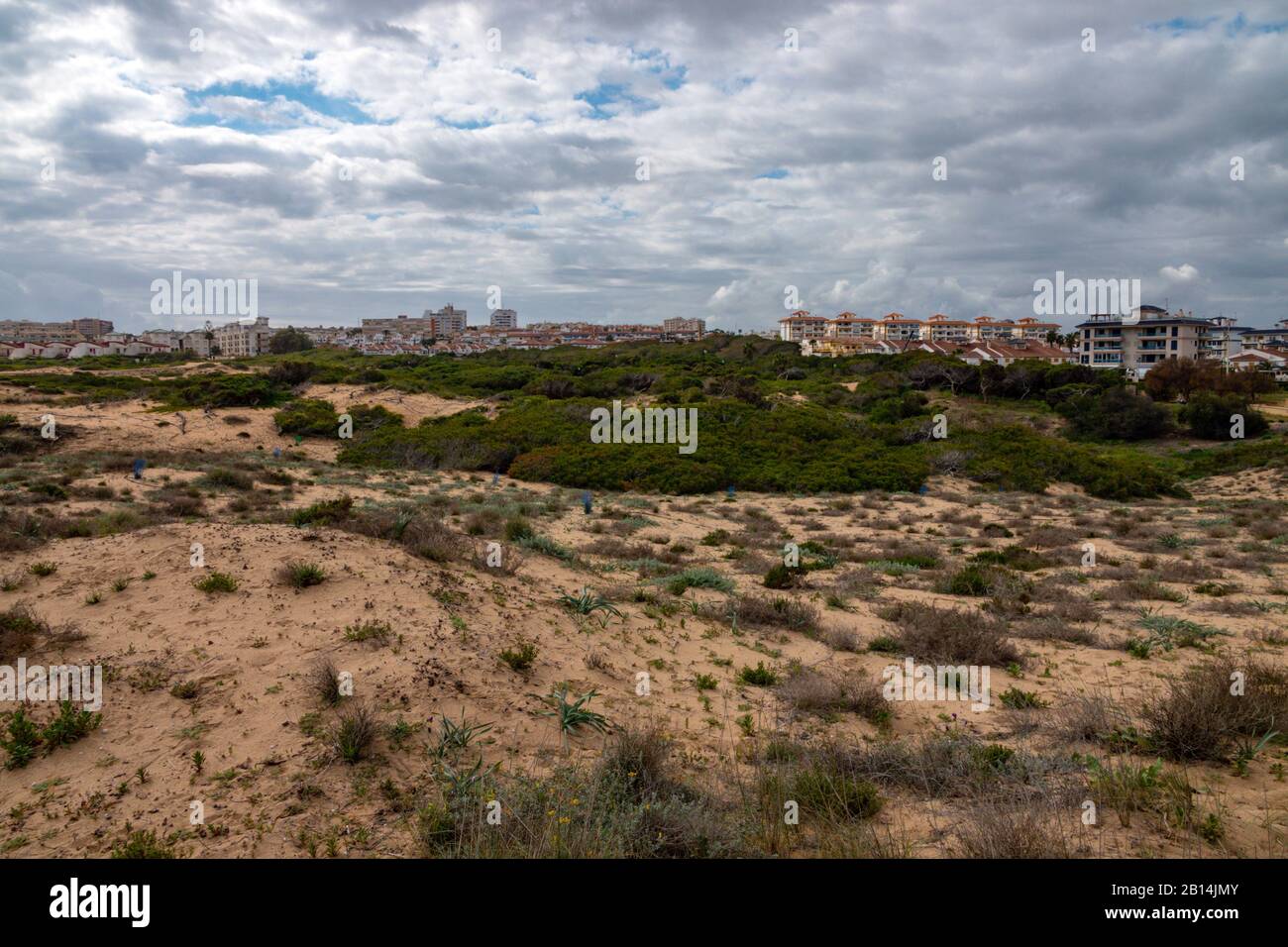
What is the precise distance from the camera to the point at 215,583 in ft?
23.1

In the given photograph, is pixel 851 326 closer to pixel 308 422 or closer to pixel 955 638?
pixel 308 422

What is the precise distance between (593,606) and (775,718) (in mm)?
3293

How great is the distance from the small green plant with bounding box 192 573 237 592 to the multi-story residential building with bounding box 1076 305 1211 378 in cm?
7691

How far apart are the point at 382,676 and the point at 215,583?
2.60 metres

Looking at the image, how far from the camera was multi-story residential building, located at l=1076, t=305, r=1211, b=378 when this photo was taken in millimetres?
68750

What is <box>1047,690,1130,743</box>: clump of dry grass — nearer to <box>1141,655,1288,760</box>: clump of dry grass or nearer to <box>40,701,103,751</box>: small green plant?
<box>1141,655,1288,760</box>: clump of dry grass

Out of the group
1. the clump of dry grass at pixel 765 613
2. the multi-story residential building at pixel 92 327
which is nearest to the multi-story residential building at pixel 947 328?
the clump of dry grass at pixel 765 613

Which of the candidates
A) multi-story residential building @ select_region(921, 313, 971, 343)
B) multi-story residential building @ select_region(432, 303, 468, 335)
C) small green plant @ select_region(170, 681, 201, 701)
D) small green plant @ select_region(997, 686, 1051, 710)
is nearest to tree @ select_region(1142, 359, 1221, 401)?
small green plant @ select_region(997, 686, 1051, 710)

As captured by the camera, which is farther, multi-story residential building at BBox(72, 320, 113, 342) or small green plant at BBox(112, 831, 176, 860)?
multi-story residential building at BBox(72, 320, 113, 342)

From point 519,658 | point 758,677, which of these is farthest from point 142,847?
point 758,677

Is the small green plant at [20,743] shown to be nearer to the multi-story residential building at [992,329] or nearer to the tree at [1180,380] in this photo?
the tree at [1180,380]

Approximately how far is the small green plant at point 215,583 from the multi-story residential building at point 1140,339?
3028 inches

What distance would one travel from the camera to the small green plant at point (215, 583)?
701 centimetres

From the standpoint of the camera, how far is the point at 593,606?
8.80 meters
